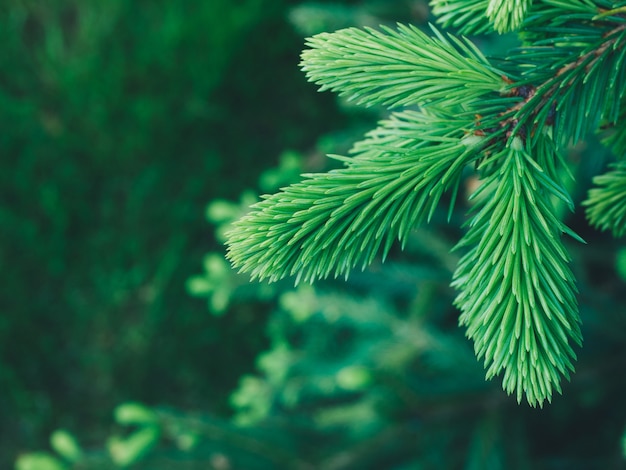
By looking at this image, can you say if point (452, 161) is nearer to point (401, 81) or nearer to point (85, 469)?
point (401, 81)

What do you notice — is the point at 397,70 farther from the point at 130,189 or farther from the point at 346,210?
the point at 130,189

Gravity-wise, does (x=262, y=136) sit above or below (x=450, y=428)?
above

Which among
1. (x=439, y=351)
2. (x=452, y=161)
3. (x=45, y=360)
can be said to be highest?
(x=45, y=360)

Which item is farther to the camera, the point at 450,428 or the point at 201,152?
the point at 201,152

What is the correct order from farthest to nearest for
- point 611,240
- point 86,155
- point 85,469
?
point 86,155
point 611,240
point 85,469

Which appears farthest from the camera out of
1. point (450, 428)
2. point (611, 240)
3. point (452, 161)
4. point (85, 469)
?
point (611, 240)

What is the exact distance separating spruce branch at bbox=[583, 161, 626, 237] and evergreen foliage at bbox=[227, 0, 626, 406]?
85 mm

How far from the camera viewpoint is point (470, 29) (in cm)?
61

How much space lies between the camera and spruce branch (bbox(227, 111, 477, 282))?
53 cm

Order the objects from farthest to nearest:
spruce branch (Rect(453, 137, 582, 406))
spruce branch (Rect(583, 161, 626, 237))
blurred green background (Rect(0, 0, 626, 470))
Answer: blurred green background (Rect(0, 0, 626, 470)), spruce branch (Rect(583, 161, 626, 237)), spruce branch (Rect(453, 137, 582, 406))

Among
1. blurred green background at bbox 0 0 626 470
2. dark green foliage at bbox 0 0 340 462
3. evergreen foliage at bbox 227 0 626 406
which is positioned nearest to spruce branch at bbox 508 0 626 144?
evergreen foliage at bbox 227 0 626 406

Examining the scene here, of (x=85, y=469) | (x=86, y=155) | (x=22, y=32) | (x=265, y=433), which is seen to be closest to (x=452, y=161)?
(x=265, y=433)

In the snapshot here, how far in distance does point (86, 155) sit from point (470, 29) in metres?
2.57

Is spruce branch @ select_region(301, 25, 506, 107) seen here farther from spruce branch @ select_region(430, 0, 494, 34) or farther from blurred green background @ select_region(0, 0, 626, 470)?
blurred green background @ select_region(0, 0, 626, 470)
